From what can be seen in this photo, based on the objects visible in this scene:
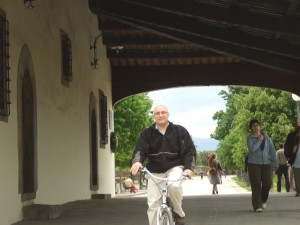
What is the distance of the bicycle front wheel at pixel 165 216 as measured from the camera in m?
6.41

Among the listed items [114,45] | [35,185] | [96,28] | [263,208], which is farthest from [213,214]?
[114,45]

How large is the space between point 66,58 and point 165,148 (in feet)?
30.0

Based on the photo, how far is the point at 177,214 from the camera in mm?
7020

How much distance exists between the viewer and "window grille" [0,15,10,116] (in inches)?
404

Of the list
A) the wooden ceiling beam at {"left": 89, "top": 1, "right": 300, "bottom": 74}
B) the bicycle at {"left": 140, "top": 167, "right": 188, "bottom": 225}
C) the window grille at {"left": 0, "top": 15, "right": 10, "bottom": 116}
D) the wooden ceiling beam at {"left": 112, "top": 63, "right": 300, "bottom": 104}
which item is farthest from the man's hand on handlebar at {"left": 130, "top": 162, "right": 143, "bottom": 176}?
the wooden ceiling beam at {"left": 112, "top": 63, "right": 300, "bottom": 104}

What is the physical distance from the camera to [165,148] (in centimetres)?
705

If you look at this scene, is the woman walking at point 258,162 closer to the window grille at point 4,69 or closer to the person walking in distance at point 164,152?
the window grille at point 4,69

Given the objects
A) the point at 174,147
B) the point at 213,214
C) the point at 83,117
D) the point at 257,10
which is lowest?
the point at 213,214

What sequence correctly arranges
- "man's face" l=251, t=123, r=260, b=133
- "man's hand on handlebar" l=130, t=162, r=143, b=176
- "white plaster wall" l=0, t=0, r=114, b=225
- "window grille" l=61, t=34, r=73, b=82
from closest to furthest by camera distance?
"man's hand on handlebar" l=130, t=162, r=143, b=176, "white plaster wall" l=0, t=0, r=114, b=225, "man's face" l=251, t=123, r=260, b=133, "window grille" l=61, t=34, r=73, b=82

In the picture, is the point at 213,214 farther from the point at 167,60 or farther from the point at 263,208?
the point at 167,60

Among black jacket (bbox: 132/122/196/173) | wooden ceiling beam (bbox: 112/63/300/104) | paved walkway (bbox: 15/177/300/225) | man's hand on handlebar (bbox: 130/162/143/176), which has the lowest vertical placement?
paved walkway (bbox: 15/177/300/225)

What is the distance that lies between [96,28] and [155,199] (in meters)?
15.2

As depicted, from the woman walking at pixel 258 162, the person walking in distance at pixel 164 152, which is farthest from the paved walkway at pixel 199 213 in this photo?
the person walking in distance at pixel 164 152

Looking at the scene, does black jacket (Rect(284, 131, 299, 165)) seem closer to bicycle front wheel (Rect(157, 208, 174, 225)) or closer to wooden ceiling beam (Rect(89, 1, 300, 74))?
wooden ceiling beam (Rect(89, 1, 300, 74))
